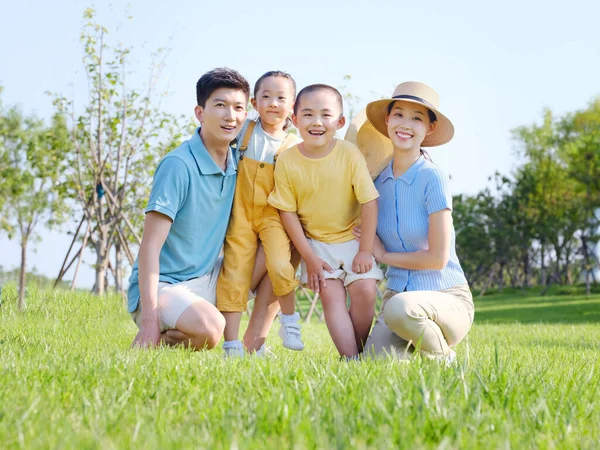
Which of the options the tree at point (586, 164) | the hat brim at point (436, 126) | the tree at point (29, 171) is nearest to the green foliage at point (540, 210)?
the tree at point (586, 164)

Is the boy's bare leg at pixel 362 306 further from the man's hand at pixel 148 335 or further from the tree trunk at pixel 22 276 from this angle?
the tree trunk at pixel 22 276

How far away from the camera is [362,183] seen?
4098 millimetres

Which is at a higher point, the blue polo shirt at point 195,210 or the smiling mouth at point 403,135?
the smiling mouth at point 403,135

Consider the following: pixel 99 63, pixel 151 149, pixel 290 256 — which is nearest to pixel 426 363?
pixel 290 256

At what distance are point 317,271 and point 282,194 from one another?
1.65 ft

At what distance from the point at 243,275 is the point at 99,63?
8706 millimetres

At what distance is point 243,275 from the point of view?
4383 millimetres

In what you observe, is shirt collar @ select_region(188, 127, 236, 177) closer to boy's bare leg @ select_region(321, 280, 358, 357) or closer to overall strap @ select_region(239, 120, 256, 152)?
overall strap @ select_region(239, 120, 256, 152)

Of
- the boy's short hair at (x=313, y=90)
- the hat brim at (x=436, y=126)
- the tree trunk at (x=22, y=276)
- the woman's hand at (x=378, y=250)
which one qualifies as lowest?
the tree trunk at (x=22, y=276)

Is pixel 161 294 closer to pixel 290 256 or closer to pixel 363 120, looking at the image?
pixel 290 256

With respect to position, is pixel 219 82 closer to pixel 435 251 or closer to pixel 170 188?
pixel 170 188

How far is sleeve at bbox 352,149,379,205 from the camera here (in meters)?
4.08

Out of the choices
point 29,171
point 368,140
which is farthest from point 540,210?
point 368,140

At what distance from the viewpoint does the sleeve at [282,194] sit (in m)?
4.14
